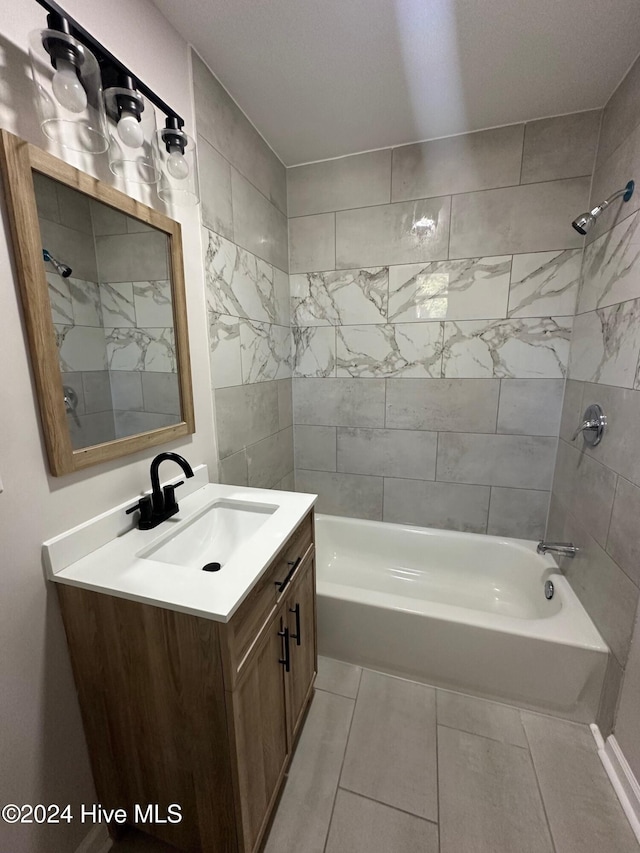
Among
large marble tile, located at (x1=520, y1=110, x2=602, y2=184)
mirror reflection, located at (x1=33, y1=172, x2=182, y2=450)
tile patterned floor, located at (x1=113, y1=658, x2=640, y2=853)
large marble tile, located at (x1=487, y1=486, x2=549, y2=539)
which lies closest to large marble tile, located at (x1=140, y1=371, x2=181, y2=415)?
mirror reflection, located at (x1=33, y1=172, x2=182, y2=450)

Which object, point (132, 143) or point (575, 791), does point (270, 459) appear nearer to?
point (132, 143)

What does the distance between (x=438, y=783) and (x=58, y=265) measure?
2.03m

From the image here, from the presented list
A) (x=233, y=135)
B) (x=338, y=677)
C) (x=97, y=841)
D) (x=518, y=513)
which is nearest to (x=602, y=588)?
(x=518, y=513)

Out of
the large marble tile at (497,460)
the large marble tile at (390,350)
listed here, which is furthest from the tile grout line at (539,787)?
the large marble tile at (390,350)

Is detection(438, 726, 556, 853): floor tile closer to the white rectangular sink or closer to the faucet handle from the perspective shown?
the white rectangular sink

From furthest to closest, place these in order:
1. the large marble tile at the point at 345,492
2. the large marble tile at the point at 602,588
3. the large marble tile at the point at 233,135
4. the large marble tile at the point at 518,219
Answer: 1. the large marble tile at the point at 345,492
2. the large marble tile at the point at 518,219
3. the large marble tile at the point at 233,135
4. the large marble tile at the point at 602,588

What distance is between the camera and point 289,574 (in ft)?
3.74

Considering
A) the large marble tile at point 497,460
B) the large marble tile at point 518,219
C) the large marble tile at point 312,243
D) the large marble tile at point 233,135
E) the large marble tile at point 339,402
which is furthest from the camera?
the large marble tile at point 339,402

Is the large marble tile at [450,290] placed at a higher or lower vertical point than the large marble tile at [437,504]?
higher

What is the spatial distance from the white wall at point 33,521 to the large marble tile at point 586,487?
180cm

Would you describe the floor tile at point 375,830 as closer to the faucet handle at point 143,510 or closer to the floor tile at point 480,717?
the floor tile at point 480,717

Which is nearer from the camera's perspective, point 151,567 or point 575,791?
point 151,567

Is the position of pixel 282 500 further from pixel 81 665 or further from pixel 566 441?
Result: pixel 566 441

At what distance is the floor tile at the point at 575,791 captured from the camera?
1.08 m
